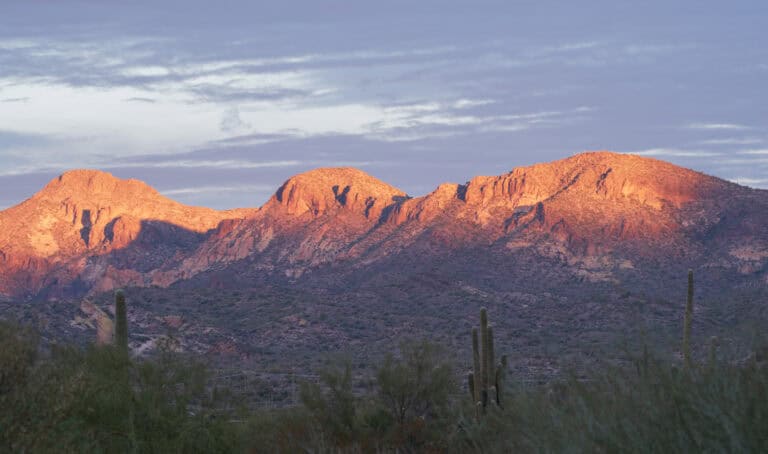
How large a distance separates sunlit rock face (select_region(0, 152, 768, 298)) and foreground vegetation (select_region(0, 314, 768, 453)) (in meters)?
64.9


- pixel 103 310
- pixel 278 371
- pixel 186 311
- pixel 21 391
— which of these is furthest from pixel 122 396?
pixel 186 311

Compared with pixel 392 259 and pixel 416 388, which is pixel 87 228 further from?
pixel 416 388

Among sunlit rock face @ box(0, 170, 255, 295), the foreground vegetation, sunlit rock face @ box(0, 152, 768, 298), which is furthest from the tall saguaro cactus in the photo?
sunlit rock face @ box(0, 170, 255, 295)

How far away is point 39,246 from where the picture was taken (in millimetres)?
142500

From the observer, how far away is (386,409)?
32406mm

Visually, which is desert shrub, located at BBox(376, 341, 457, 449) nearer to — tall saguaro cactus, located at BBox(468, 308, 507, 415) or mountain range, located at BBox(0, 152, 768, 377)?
tall saguaro cactus, located at BBox(468, 308, 507, 415)

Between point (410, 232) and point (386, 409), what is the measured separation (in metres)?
79.8

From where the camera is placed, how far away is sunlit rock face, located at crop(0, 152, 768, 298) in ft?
329

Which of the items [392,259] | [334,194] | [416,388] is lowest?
[416,388]

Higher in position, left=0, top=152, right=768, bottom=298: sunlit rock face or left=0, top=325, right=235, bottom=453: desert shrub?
left=0, top=152, right=768, bottom=298: sunlit rock face

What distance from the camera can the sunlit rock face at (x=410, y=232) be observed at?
10038 centimetres

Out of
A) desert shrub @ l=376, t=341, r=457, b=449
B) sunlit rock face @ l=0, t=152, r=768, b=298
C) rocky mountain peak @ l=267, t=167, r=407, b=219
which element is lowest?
desert shrub @ l=376, t=341, r=457, b=449

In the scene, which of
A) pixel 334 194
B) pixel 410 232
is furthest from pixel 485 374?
pixel 334 194

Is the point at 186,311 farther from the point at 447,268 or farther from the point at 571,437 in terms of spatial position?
the point at 571,437
